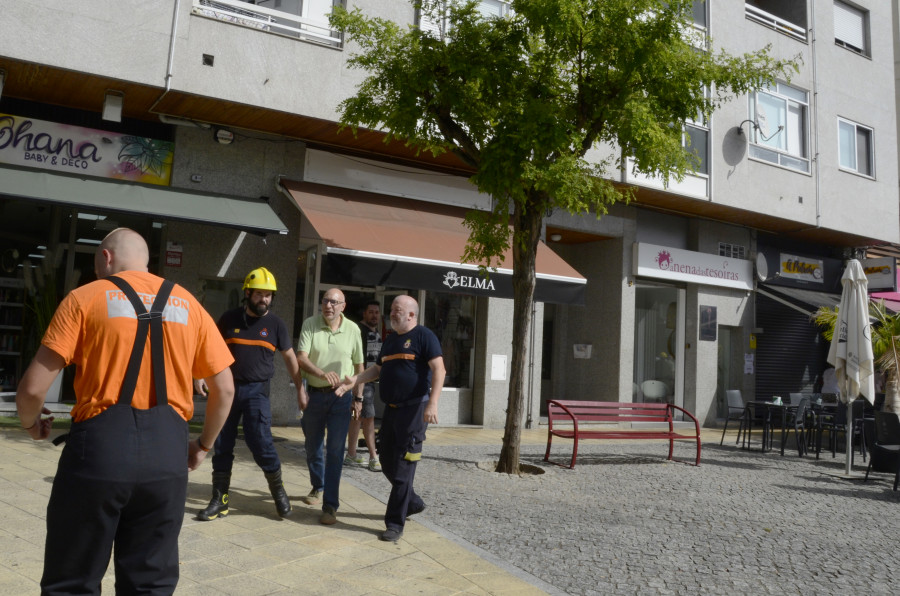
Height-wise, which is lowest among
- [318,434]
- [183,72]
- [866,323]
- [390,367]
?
[318,434]

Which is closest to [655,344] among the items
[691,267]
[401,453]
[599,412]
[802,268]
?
[691,267]

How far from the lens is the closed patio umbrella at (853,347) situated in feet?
33.9

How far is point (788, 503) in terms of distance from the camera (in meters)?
8.00

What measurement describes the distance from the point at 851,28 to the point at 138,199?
717 inches

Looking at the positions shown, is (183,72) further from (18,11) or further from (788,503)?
(788,503)

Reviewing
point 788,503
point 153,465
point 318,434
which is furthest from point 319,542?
point 788,503

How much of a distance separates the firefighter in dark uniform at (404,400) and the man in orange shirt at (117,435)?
2734mm

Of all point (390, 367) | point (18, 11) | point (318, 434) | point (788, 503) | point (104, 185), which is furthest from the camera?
point (104, 185)

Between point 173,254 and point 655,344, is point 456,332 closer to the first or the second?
point 173,254

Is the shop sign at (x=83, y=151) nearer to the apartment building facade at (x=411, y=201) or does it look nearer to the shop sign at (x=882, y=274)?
the apartment building facade at (x=411, y=201)

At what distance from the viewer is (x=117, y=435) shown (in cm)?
269

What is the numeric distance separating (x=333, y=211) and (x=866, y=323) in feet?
24.9

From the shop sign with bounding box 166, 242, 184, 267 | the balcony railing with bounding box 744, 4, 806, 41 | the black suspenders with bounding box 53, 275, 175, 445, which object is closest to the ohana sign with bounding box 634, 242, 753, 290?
the balcony railing with bounding box 744, 4, 806, 41

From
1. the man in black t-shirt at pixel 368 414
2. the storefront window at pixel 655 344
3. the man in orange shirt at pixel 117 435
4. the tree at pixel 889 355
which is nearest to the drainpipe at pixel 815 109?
the storefront window at pixel 655 344
